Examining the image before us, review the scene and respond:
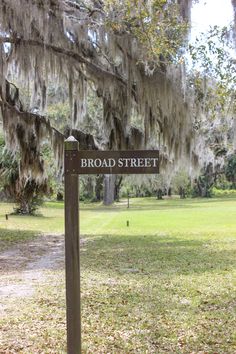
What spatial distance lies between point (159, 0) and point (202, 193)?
5078 cm

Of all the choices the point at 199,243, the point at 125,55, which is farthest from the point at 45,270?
the point at 199,243

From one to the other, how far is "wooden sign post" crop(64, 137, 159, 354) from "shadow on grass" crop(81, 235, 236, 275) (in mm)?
4411

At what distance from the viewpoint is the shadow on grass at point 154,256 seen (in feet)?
28.8

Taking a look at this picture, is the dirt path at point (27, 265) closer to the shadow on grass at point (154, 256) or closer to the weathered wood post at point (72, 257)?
the shadow on grass at point (154, 256)

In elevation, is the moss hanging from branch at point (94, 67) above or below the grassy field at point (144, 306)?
above

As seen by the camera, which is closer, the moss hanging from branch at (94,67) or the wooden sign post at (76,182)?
the wooden sign post at (76,182)

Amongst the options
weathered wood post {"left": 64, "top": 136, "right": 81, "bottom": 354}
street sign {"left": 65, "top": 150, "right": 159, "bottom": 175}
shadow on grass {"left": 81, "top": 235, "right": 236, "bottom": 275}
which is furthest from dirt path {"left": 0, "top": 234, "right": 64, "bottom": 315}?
street sign {"left": 65, "top": 150, "right": 159, "bottom": 175}

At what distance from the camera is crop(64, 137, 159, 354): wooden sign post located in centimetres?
390

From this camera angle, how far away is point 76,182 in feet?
Answer: 12.9

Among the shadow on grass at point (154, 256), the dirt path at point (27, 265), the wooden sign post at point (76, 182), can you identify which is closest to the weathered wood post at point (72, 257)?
the wooden sign post at point (76, 182)

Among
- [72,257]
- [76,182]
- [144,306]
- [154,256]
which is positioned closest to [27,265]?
[154,256]

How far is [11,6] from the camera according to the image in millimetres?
9227

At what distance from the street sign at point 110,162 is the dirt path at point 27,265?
2589mm

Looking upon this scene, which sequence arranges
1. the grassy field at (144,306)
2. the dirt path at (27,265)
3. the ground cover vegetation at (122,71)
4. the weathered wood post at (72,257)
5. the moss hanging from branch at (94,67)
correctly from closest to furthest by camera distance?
1. the weathered wood post at (72,257)
2. the grassy field at (144,306)
3. the dirt path at (27,265)
4. the ground cover vegetation at (122,71)
5. the moss hanging from branch at (94,67)
